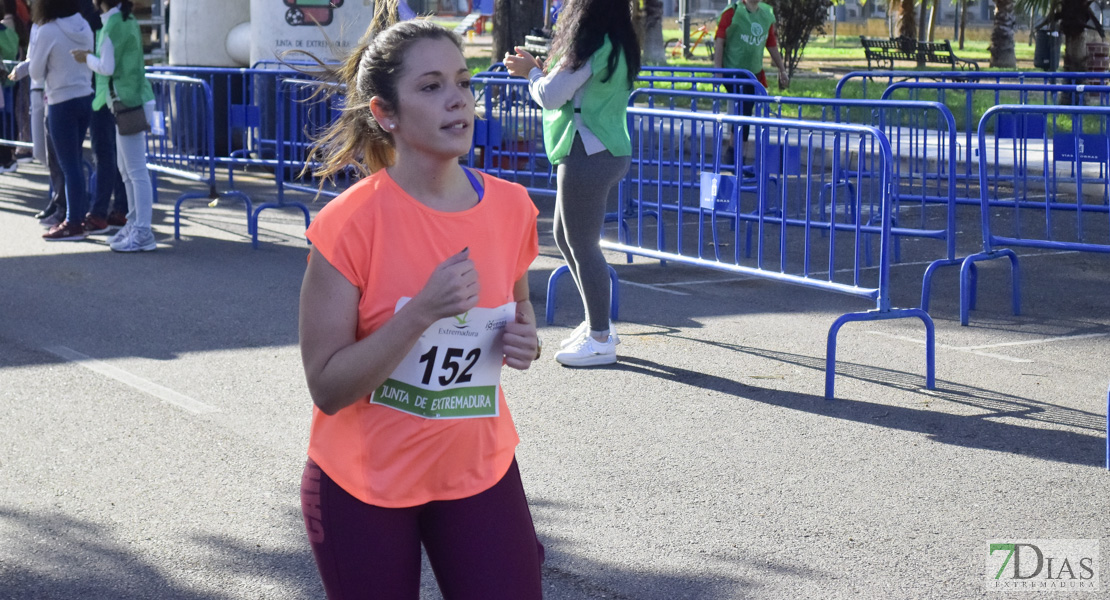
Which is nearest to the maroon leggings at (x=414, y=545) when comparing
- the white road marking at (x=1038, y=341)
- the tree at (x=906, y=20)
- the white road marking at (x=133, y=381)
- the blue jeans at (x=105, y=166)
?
the white road marking at (x=133, y=381)

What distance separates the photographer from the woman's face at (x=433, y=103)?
2.60m

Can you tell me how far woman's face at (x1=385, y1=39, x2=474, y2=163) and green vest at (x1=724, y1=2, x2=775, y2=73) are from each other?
1208cm

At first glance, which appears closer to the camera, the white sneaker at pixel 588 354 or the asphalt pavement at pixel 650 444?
the asphalt pavement at pixel 650 444

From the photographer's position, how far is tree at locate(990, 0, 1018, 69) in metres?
35.5

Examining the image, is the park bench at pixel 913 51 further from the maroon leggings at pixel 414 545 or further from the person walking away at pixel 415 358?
the maroon leggings at pixel 414 545

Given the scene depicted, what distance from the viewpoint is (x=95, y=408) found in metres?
5.95

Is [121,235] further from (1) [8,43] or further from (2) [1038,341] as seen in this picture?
(2) [1038,341]

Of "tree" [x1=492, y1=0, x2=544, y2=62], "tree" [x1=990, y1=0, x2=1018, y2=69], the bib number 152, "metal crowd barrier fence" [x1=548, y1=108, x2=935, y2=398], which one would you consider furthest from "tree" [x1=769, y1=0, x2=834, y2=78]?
the bib number 152

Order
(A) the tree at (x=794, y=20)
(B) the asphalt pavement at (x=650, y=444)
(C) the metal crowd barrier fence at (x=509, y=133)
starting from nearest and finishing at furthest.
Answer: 1. (B) the asphalt pavement at (x=650, y=444)
2. (C) the metal crowd barrier fence at (x=509, y=133)
3. (A) the tree at (x=794, y=20)

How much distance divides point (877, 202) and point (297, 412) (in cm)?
632

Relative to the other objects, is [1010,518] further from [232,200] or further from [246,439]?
[232,200]

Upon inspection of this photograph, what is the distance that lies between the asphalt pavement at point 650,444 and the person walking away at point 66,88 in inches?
67.7

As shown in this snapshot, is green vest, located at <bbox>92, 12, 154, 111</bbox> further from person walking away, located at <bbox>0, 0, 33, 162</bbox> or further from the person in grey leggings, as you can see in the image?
the person in grey leggings

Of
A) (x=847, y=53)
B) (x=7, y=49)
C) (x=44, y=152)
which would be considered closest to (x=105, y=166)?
(x=44, y=152)
